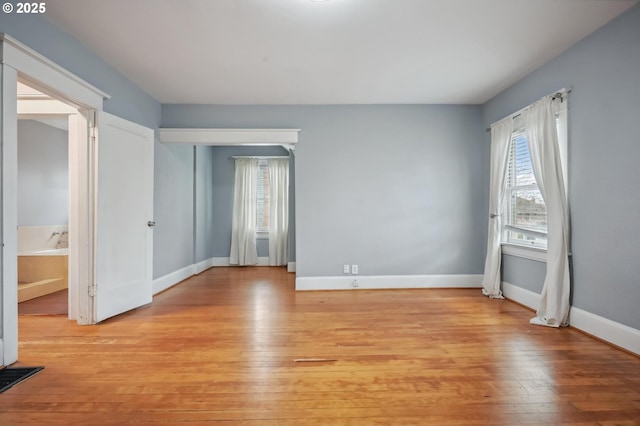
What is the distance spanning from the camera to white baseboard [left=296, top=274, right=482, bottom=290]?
4.46 metres

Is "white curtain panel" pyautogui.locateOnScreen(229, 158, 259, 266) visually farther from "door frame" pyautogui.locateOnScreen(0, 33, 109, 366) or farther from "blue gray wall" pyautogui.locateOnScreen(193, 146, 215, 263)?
"door frame" pyautogui.locateOnScreen(0, 33, 109, 366)

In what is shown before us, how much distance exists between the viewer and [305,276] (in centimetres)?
446

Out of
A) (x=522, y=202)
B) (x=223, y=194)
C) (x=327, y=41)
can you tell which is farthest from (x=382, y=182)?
(x=223, y=194)

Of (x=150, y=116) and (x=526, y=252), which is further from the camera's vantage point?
(x=150, y=116)

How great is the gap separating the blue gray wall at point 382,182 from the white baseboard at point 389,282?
0.09m

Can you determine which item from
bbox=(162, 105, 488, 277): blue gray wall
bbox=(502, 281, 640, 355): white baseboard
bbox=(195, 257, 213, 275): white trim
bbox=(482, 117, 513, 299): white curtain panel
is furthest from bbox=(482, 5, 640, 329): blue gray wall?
bbox=(195, 257, 213, 275): white trim

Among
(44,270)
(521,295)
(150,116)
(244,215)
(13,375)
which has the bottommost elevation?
(13,375)

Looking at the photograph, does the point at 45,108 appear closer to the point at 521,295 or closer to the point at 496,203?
the point at 496,203

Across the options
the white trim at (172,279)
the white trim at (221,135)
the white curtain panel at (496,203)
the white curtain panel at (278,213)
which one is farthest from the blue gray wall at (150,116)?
the white curtain panel at (496,203)

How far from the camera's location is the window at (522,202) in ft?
11.6

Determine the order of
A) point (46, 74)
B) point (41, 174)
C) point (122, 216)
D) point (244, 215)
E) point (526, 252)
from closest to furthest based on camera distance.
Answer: point (46, 74)
point (122, 216)
point (526, 252)
point (41, 174)
point (244, 215)

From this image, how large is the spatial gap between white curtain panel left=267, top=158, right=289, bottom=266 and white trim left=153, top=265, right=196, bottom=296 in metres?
1.67

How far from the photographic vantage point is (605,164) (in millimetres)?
2676

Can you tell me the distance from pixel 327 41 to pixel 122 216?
9.11ft
